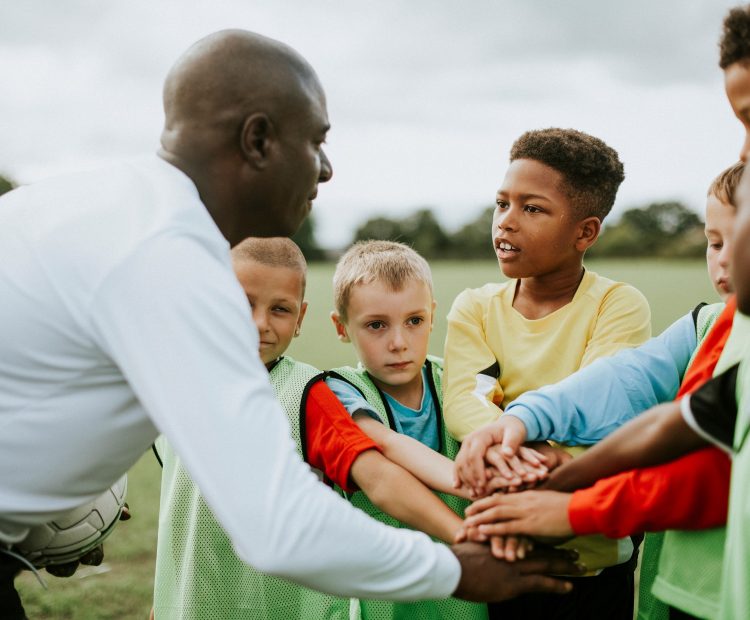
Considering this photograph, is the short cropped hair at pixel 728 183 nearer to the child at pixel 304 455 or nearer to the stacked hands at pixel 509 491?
the stacked hands at pixel 509 491

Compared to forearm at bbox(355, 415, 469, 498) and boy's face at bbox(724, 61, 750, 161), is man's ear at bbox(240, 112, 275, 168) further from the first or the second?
boy's face at bbox(724, 61, 750, 161)

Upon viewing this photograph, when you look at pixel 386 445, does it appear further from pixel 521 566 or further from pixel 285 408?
pixel 521 566

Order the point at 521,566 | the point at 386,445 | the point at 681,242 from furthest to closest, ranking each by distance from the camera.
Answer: the point at 681,242
the point at 386,445
the point at 521,566

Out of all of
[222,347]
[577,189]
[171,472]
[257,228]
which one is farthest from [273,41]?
[171,472]

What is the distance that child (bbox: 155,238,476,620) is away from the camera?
2.79 m

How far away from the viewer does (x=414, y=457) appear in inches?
106

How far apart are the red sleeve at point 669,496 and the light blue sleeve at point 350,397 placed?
0.95 metres

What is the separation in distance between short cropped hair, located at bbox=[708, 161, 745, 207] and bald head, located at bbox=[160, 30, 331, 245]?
51.7 inches

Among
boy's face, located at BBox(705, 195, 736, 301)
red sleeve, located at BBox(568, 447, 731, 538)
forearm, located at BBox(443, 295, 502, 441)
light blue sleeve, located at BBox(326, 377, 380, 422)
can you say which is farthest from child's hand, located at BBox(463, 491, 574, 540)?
boy's face, located at BBox(705, 195, 736, 301)

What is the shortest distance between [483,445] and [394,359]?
641 millimetres

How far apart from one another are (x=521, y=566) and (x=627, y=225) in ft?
201

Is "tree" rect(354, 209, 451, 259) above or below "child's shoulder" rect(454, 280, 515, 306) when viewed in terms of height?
below

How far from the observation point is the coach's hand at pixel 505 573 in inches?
84.2

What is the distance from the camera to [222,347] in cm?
171
